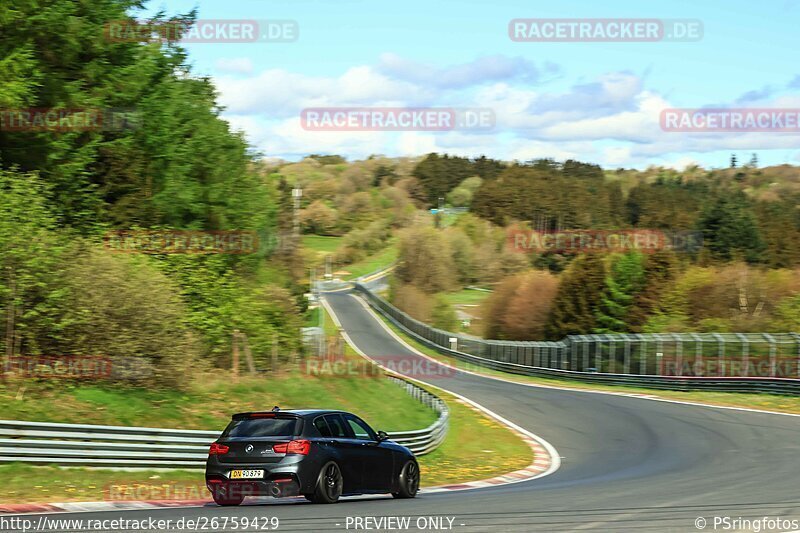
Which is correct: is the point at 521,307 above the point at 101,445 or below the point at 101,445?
below

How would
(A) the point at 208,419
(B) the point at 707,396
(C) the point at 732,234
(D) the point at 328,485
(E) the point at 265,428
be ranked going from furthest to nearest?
(C) the point at 732,234 < (B) the point at 707,396 < (A) the point at 208,419 < (E) the point at 265,428 < (D) the point at 328,485

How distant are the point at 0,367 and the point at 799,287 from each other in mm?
65456

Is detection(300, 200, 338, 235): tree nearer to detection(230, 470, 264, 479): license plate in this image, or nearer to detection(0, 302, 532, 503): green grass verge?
detection(0, 302, 532, 503): green grass verge

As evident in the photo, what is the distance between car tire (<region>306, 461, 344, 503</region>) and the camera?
11.9 meters

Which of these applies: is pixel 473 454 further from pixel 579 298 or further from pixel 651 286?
pixel 579 298

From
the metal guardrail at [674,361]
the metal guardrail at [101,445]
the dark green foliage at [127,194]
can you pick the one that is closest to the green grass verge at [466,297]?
the metal guardrail at [674,361]

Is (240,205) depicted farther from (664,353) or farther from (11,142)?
(664,353)

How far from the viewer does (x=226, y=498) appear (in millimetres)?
12148

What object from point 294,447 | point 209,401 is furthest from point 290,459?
point 209,401

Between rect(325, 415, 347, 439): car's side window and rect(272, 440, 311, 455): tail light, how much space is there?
0.82 m

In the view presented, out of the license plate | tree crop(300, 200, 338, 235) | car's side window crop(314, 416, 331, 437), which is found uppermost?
tree crop(300, 200, 338, 235)

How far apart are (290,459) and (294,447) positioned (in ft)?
0.54

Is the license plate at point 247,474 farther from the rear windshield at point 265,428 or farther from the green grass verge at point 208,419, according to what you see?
the green grass verge at point 208,419

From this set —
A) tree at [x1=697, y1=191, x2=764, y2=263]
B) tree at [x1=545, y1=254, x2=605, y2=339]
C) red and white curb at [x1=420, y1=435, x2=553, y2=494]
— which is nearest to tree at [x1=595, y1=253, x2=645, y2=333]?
tree at [x1=545, y1=254, x2=605, y2=339]
